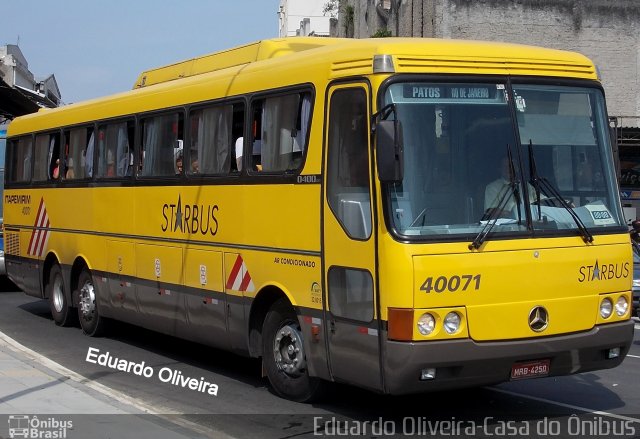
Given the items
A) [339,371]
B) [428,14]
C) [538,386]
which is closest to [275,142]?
[339,371]

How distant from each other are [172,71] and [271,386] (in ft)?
16.1

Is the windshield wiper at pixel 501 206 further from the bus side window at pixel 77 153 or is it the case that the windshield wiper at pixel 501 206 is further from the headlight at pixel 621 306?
the bus side window at pixel 77 153

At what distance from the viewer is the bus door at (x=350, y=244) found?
7.93 meters

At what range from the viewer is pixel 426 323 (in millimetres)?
7570

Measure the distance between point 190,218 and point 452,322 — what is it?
441 centimetres

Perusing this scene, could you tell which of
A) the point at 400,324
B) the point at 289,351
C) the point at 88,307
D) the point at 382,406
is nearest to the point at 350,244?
the point at 400,324

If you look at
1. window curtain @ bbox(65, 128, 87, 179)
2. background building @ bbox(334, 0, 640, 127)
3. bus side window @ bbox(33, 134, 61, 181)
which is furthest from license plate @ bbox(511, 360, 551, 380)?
background building @ bbox(334, 0, 640, 127)

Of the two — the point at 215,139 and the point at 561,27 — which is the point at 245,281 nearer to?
the point at 215,139

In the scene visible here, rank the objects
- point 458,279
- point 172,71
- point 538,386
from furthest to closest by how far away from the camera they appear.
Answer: point 172,71
point 538,386
point 458,279

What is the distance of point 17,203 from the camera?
1703 centimetres

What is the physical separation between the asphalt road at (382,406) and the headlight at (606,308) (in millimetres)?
960

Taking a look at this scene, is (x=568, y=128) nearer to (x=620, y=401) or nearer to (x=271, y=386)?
(x=620, y=401)

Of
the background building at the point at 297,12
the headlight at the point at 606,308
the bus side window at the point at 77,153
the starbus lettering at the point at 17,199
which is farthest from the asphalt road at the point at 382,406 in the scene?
the background building at the point at 297,12

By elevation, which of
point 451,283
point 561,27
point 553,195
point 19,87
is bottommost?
point 451,283
